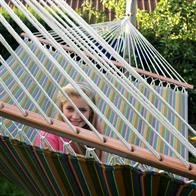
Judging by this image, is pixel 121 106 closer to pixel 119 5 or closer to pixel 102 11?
pixel 119 5

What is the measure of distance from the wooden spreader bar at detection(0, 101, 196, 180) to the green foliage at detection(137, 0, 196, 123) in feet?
11.5

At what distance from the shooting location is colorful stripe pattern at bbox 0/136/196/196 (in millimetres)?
1391

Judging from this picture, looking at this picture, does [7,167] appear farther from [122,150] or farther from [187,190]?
[187,190]

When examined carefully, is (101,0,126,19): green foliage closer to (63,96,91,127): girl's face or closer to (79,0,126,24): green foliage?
(79,0,126,24): green foliage

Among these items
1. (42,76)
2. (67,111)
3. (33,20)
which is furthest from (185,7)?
(33,20)

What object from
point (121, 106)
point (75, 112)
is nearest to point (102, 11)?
point (121, 106)

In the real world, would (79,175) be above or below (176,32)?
below

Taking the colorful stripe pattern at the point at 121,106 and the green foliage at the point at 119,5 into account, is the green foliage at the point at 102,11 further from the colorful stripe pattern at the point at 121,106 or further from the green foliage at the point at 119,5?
the colorful stripe pattern at the point at 121,106

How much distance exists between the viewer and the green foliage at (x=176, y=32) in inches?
184

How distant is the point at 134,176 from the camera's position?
1.41 meters

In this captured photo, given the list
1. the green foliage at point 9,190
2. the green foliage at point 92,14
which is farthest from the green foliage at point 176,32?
the green foliage at point 9,190

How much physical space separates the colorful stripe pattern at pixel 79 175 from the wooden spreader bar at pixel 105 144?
37 mm

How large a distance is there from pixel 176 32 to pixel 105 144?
3.68 metres

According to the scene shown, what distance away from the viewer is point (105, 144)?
1391 millimetres
